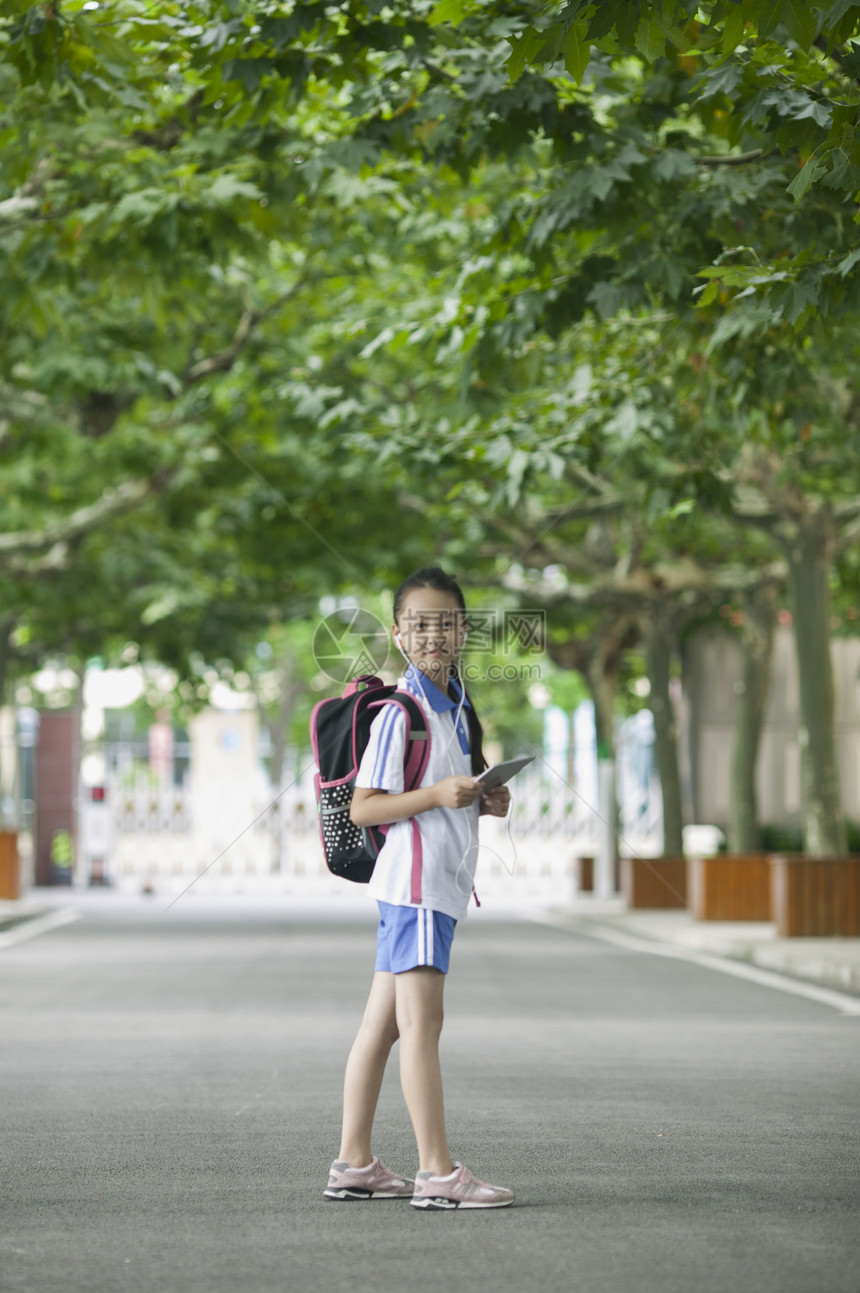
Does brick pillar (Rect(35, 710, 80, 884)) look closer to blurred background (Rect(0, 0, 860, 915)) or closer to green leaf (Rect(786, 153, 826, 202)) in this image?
blurred background (Rect(0, 0, 860, 915))

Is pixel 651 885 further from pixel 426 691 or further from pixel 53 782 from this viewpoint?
pixel 426 691

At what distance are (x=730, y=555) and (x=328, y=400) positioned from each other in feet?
35.0

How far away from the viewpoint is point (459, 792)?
5.56 meters

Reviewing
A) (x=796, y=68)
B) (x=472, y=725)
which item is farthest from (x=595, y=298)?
(x=472, y=725)

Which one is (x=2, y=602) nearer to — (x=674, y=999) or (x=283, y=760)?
(x=674, y=999)

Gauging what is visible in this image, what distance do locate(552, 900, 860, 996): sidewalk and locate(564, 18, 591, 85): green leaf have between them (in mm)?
9208

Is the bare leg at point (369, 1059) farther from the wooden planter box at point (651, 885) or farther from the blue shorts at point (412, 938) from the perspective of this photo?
the wooden planter box at point (651, 885)

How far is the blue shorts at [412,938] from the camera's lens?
223 inches

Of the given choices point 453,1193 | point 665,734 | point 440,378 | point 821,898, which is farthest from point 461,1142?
point 665,734

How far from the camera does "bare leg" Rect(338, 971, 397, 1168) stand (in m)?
5.78

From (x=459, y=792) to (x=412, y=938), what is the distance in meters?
0.45

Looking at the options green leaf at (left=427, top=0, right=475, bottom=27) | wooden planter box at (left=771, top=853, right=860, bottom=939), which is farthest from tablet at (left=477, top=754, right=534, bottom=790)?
wooden planter box at (left=771, top=853, right=860, bottom=939)

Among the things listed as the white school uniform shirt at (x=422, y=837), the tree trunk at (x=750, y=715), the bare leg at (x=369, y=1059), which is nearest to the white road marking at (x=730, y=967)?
the tree trunk at (x=750, y=715)

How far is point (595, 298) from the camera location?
1069 cm
